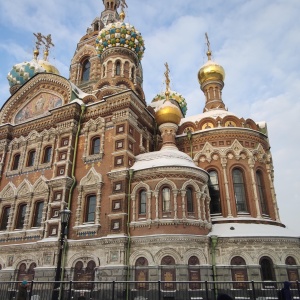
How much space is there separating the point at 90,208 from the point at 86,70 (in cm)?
1424

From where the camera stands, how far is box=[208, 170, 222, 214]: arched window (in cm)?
1486

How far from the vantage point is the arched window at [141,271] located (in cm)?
1158

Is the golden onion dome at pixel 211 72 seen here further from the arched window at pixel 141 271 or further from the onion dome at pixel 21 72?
the arched window at pixel 141 271

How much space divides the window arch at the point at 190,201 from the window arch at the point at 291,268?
426cm

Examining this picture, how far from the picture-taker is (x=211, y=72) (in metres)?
21.5

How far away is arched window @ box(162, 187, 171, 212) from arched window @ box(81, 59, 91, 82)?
46.7 ft

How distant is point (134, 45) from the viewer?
20609 mm

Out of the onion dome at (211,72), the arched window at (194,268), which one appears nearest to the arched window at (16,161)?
the arched window at (194,268)

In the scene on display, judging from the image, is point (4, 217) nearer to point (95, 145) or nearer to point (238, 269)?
point (95, 145)

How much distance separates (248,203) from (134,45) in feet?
41.1

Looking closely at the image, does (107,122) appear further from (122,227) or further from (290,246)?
(290,246)

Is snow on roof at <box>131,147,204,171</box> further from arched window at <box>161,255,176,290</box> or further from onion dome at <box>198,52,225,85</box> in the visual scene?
onion dome at <box>198,52,225,85</box>

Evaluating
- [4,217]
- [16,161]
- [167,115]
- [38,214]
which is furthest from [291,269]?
[16,161]

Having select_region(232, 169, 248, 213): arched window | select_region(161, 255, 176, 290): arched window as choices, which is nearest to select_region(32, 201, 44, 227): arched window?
select_region(161, 255, 176, 290): arched window
